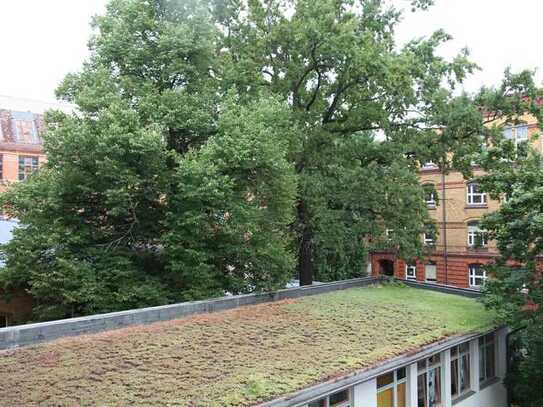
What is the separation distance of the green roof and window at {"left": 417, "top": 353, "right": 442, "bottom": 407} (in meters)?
0.97

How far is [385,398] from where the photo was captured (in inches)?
404

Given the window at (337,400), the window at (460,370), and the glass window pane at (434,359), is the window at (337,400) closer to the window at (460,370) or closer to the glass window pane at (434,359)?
the glass window pane at (434,359)

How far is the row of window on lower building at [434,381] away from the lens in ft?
30.0

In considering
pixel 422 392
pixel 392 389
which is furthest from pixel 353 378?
pixel 422 392

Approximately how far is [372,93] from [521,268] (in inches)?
329

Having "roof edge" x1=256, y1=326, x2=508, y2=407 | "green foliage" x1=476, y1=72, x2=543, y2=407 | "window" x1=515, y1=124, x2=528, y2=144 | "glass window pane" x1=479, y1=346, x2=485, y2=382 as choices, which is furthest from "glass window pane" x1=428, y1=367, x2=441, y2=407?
"window" x1=515, y1=124, x2=528, y2=144

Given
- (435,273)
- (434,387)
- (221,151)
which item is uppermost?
(221,151)

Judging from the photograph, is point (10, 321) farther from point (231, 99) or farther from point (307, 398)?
point (307, 398)

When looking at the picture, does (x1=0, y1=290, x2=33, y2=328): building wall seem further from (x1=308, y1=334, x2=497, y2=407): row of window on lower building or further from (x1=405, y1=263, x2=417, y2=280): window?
(x1=405, y1=263, x2=417, y2=280): window

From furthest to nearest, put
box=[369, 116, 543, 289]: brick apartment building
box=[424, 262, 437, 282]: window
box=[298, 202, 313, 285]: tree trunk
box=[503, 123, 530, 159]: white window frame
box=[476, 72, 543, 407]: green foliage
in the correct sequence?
1. box=[424, 262, 437, 282]: window
2. box=[369, 116, 543, 289]: brick apartment building
3. box=[503, 123, 530, 159]: white window frame
4. box=[298, 202, 313, 285]: tree trunk
5. box=[476, 72, 543, 407]: green foliage

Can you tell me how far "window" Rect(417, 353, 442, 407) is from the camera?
451 inches

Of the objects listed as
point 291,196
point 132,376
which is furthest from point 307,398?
point 291,196

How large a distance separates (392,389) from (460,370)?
12.7 ft

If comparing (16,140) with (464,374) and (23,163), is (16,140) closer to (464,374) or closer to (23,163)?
(23,163)
